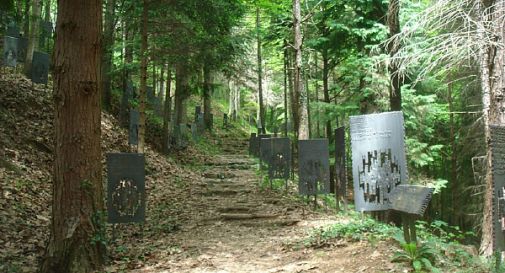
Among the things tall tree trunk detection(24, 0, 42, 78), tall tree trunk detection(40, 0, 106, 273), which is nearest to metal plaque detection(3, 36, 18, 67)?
tall tree trunk detection(24, 0, 42, 78)

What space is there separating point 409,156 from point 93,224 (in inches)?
412

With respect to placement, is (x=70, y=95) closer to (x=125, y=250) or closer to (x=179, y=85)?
(x=125, y=250)

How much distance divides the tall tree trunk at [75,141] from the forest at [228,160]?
0.01m

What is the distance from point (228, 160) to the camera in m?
18.1

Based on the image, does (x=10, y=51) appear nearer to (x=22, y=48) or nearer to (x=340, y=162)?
(x=22, y=48)

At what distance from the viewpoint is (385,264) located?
16.2 feet

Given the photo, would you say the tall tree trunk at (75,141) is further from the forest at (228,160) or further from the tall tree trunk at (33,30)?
the tall tree trunk at (33,30)

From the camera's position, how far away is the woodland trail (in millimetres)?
5734

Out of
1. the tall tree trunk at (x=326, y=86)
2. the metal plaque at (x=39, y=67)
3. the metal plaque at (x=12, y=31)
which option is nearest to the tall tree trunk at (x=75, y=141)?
the metal plaque at (x=39, y=67)

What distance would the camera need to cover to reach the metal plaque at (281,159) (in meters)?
11.4

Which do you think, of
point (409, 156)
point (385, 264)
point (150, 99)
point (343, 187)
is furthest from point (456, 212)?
point (385, 264)

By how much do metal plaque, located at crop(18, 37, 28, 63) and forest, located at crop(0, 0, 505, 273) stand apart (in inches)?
2.1

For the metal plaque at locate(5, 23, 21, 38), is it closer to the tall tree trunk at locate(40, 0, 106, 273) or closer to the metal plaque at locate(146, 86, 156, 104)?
the metal plaque at locate(146, 86, 156, 104)

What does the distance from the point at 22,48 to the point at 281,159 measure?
7.96 meters
